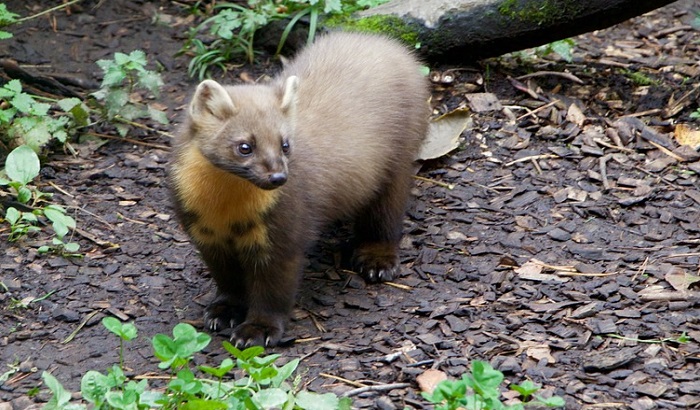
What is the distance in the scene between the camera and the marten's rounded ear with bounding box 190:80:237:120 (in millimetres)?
6664

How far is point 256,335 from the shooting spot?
23.7ft

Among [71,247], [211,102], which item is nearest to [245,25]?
[71,247]

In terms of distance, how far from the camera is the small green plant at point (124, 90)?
9.32 m

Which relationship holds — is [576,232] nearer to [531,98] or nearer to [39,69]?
[531,98]

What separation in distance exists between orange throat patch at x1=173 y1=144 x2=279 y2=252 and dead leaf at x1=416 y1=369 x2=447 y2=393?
145 centimetres

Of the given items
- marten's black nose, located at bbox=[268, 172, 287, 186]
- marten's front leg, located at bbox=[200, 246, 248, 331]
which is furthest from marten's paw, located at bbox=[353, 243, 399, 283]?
marten's black nose, located at bbox=[268, 172, 287, 186]

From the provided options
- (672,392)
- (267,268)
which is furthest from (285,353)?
(672,392)

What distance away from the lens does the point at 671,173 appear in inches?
353

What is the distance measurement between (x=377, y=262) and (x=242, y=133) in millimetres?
1985

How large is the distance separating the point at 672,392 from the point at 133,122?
5844 mm

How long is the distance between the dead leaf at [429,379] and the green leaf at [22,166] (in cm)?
365

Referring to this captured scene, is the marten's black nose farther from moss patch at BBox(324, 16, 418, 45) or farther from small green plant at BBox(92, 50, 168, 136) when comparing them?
moss patch at BBox(324, 16, 418, 45)

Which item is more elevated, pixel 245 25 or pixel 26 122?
pixel 245 25

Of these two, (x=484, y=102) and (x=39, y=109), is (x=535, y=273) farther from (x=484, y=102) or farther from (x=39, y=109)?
(x=39, y=109)
